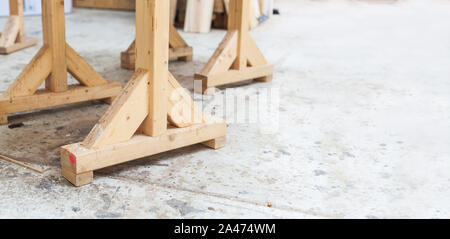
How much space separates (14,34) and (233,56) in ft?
6.45

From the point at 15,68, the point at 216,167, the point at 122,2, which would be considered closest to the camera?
the point at 216,167

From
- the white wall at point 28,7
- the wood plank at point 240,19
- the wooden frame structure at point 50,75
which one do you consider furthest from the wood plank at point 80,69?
the white wall at point 28,7

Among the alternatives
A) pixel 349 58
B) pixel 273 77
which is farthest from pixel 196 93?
pixel 349 58

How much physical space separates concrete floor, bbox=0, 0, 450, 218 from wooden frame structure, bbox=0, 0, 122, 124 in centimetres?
8

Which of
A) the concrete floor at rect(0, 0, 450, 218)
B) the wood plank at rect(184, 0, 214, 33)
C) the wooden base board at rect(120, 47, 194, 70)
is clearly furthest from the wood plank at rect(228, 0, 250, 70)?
the wood plank at rect(184, 0, 214, 33)

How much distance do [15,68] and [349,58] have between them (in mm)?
2600

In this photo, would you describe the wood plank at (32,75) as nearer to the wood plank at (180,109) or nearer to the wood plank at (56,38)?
the wood plank at (56,38)

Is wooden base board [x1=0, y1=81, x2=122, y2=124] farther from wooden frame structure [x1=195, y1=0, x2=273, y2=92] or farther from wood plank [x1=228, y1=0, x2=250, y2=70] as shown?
wood plank [x1=228, y1=0, x2=250, y2=70]

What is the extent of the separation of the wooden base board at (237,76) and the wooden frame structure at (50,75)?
67cm

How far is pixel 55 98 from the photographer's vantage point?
234 cm

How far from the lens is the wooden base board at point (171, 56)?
331cm

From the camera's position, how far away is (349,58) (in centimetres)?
402

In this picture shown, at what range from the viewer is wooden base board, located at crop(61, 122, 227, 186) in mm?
1578

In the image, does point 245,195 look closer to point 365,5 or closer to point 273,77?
point 273,77
